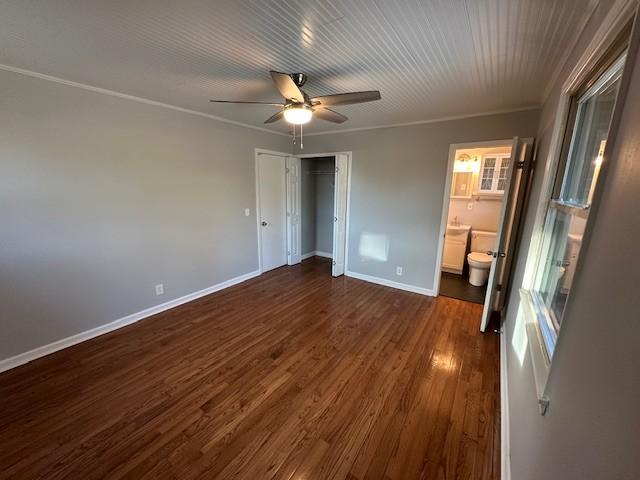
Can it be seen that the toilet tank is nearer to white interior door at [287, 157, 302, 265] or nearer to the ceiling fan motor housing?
white interior door at [287, 157, 302, 265]

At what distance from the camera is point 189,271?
3.26 m

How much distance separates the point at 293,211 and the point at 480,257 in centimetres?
312

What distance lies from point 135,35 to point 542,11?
2.16 m

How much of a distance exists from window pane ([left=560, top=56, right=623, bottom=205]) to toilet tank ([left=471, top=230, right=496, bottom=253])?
9.40 feet

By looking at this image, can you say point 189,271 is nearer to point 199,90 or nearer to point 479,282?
point 199,90

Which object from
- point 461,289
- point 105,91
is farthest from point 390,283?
point 105,91

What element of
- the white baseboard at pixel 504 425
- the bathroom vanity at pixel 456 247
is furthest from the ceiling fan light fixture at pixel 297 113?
the bathroom vanity at pixel 456 247

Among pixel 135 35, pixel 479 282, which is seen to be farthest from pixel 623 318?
pixel 479 282

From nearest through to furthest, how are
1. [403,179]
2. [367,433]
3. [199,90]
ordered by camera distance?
[367,433]
[199,90]
[403,179]

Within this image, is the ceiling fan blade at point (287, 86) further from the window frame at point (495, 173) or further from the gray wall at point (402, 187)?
the window frame at point (495, 173)

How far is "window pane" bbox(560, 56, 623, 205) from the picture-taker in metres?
1.13

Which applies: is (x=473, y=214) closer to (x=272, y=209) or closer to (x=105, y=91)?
(x=272, y=209)

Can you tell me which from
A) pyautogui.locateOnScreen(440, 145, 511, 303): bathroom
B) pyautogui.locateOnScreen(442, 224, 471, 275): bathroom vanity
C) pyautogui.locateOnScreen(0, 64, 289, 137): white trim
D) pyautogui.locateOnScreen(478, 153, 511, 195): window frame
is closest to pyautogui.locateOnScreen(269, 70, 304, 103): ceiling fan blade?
pyautogui.locateOnScreen(0, 64, 289, 137): white trim

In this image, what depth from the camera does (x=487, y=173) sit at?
423 cm
